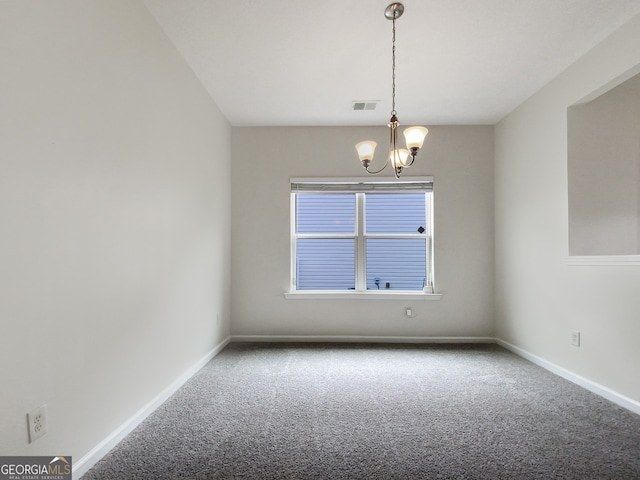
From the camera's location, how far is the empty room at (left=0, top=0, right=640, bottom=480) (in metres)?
1.49

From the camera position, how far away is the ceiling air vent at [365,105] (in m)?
3.45

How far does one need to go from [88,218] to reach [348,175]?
2953 millimetres

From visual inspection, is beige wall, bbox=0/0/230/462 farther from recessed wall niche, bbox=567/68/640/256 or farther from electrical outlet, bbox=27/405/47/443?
recessed wall niche, bbox=567/68/640/256

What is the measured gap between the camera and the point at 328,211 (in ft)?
13.9

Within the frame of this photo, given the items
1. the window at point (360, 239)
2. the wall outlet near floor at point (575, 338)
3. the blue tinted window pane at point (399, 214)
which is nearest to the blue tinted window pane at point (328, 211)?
the window at point (360, 239)

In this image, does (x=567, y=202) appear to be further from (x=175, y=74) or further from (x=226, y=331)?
(x=226, y=331)

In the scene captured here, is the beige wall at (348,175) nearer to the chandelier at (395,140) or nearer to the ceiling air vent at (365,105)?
the ceiling air vent at (365,105)

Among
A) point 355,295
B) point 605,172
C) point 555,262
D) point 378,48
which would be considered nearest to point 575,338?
point 555,262

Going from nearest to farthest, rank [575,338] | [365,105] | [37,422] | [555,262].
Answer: [37,422], [575,338], [555,262], [365,105]

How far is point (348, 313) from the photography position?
161 inches

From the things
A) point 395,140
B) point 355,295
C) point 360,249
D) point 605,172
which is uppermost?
point 395,140

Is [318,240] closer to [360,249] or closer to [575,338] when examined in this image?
[360,249]

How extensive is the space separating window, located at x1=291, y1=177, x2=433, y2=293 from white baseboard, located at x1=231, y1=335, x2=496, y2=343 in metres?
0.55

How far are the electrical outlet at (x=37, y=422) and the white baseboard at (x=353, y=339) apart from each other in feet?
8.98
